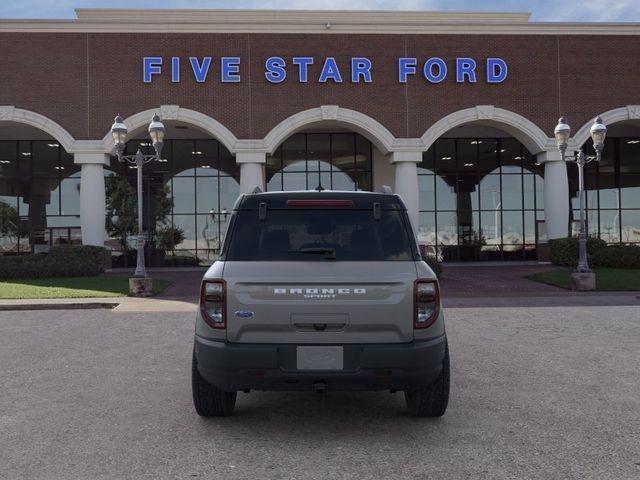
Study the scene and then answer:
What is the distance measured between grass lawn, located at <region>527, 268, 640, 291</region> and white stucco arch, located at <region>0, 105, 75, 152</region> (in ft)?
63.6

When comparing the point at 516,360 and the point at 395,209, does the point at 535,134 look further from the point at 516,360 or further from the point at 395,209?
the point at 395,209

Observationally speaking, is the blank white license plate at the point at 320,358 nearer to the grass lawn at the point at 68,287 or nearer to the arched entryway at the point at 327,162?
the grass lawn at the point at 68,287

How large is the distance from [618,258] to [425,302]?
20.8 meters

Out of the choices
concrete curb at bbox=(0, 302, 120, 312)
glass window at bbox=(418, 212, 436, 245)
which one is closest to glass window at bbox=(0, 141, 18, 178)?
concrete curb at bbox=(0, 302, 120, 312)

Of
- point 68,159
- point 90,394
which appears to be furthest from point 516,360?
point 68,159

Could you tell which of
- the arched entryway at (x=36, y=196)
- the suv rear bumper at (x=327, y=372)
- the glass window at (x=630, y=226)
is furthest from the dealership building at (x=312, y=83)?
the suv rear bumper at (x=327, y=372)

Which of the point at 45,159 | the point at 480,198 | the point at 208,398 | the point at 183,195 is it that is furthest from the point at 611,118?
the point at 45,159

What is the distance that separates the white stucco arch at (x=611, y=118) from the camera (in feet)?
79.8

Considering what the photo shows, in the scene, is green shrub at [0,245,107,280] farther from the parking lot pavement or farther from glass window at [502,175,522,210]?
glass window at [502,175,522,210]

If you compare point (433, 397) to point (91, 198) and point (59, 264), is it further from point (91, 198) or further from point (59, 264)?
point (91, 198)

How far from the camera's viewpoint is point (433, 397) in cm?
480

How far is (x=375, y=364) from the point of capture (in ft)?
13.8

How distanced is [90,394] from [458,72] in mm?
22203

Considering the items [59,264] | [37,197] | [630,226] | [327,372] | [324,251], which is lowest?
[327,372]
